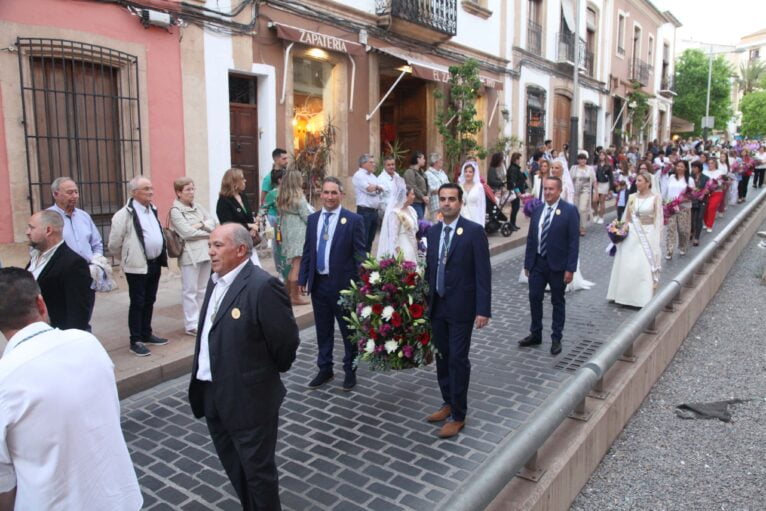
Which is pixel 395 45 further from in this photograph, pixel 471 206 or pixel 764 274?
pixel 764 274

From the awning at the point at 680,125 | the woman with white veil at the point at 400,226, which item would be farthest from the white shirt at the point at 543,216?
the awning at the point at 680,125

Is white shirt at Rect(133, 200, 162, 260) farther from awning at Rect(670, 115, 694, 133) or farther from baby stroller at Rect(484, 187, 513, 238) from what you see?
awning at Rect(670, 115, 694, 133)

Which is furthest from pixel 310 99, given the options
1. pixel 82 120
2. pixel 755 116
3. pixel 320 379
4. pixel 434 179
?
pixel 755 116

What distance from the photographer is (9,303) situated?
89.8 inches

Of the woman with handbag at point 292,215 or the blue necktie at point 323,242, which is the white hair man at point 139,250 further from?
the blue necktie at point 323,242

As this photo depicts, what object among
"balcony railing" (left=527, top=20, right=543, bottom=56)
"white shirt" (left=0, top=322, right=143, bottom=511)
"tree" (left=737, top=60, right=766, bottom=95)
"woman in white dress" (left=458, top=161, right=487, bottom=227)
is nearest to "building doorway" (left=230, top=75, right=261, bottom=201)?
"woman in white dress" (left=458, top=161, right=487, bottom=227)

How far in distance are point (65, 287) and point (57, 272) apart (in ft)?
0.41

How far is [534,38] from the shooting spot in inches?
809

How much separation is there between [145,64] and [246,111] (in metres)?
2.26

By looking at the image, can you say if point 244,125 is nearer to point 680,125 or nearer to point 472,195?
point 472,195

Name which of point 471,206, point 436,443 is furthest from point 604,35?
point 436,443

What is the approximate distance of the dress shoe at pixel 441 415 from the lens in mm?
→ 4781

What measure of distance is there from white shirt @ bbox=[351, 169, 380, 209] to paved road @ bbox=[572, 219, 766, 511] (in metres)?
5.22

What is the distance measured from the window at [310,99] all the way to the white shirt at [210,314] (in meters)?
9.00
